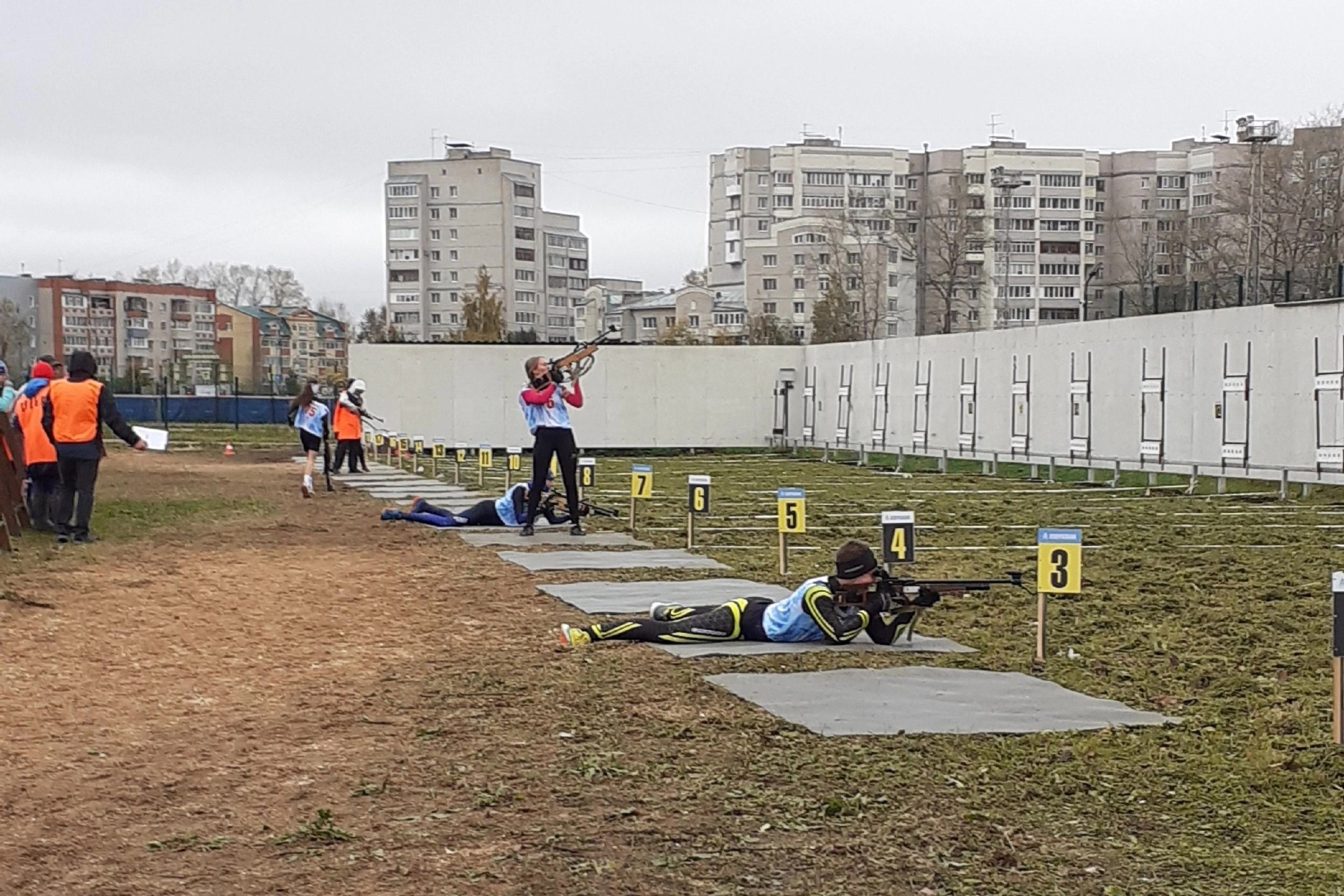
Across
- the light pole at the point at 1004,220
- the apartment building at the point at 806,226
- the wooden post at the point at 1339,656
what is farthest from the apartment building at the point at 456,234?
the wooden post at the point at 1339,656

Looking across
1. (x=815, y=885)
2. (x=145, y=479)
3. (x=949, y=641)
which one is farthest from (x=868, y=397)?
(x=815, y=885)

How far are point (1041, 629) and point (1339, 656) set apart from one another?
2708 mm

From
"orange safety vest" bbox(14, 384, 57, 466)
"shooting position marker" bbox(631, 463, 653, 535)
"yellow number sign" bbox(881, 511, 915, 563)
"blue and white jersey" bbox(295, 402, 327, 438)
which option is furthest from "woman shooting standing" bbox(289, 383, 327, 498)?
"yellow number sign" bbox(881, 511, 915, 563)

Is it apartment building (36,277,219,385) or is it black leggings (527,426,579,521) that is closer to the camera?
black leggings (527,426,579,521)

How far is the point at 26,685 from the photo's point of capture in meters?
8.09

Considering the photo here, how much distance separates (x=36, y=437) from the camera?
16.6 metres

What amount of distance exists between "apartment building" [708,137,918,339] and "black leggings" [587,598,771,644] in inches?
2869

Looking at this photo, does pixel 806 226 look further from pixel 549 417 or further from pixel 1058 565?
pixel 1058 565

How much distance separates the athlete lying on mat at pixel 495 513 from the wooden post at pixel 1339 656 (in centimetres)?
1146

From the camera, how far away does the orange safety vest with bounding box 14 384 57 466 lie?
1639cm

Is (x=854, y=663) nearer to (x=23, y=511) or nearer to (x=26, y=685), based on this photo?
(x=26, y=685)

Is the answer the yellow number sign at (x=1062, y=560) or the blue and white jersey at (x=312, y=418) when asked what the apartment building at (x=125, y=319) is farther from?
the yellow number sign at (x=1062, y=560)

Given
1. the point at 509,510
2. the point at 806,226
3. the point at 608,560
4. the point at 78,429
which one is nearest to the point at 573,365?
the point at 509,510

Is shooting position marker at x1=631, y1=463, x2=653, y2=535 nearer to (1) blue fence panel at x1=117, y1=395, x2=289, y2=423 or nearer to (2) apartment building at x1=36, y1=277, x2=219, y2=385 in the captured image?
(1) blue fence panel at x1=117, y1=395, x2=289, y2=423
